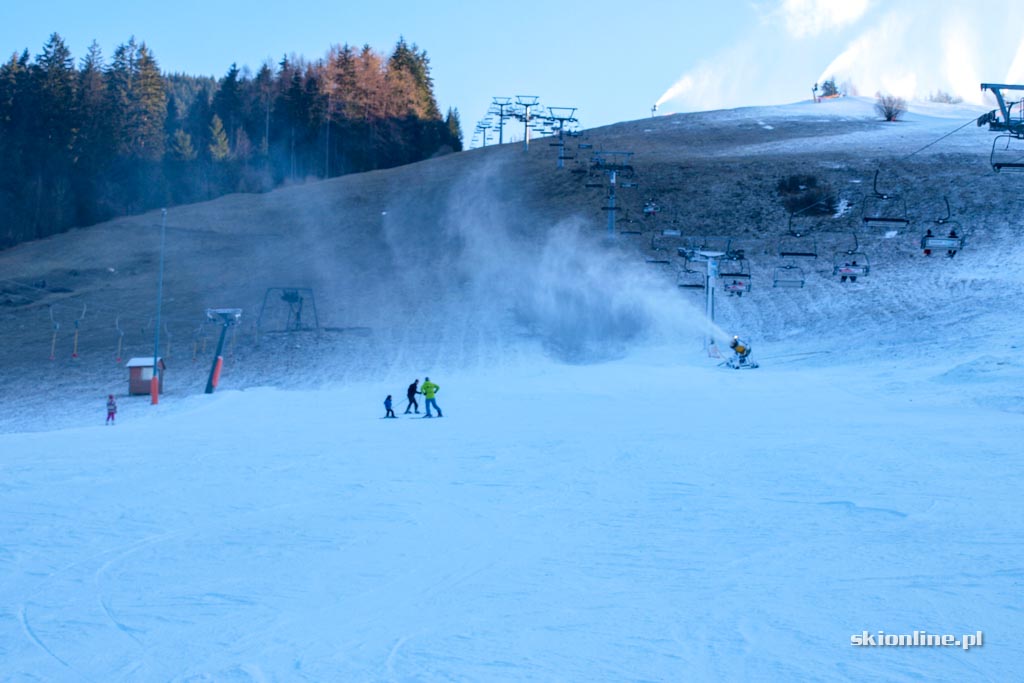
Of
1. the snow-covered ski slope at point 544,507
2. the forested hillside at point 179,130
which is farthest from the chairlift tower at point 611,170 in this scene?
the forested hillside at point 179,130

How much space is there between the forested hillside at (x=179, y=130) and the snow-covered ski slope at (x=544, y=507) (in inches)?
1574

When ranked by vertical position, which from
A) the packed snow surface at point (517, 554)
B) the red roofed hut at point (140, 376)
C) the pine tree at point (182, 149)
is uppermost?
the pine tree at point (182, 149)

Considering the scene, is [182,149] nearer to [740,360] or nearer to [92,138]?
[92,138]

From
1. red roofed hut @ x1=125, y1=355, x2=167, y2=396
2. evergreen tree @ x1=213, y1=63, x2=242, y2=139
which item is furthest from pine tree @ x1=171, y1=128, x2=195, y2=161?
red roofed hut @ x1=125, y1=355, x2=167, y2=396

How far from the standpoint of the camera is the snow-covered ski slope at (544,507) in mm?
5754

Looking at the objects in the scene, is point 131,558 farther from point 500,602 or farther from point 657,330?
point 657,330

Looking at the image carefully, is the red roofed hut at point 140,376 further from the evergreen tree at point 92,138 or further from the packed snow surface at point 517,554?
the evergreen tree at point 92,138

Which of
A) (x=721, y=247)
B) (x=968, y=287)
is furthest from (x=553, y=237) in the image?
(x=968, y=287)

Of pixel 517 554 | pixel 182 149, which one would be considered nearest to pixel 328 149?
pixel 182 149

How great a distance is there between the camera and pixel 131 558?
25.5ft

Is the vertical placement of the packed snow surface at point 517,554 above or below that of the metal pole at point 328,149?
Result: below

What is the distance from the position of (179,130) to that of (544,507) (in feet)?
261

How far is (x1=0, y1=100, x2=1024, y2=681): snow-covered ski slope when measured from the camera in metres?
5.75

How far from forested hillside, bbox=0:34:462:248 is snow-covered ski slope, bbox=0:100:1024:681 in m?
40.0
